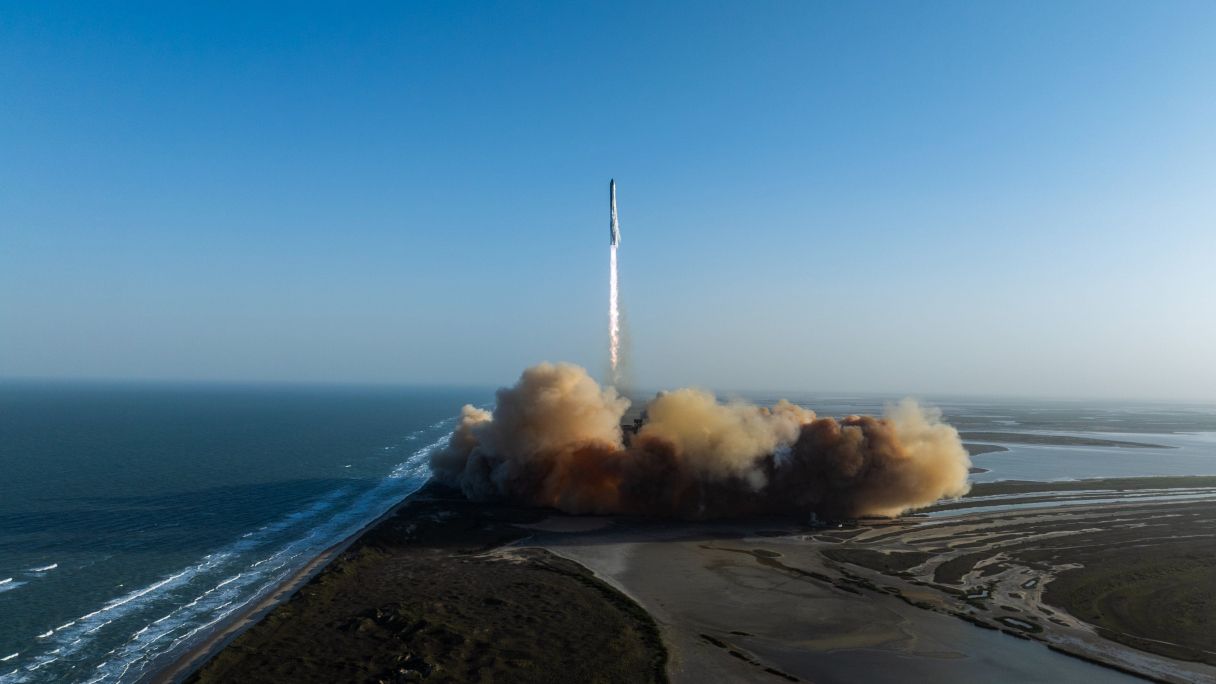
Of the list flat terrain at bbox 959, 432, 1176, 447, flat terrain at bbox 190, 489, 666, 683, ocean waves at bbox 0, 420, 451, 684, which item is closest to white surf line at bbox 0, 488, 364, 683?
ocean waves at bbox 0, 420, 451, 684

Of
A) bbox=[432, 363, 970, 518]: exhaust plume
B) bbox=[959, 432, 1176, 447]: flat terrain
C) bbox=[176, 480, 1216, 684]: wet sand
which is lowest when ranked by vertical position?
bbox=[959, 432, 1176, 447]: flat terrain

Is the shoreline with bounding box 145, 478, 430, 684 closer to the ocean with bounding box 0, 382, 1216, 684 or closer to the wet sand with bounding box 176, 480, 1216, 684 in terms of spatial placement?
the ocean with bounding box 0, 382, 1216, 684

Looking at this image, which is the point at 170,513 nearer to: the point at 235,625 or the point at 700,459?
the point at 235,625

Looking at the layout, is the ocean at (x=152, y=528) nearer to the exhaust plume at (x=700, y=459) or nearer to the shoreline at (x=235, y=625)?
the shoreline at (x=235, y=625)

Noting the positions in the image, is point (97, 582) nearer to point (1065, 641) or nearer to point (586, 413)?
point (586, 413)

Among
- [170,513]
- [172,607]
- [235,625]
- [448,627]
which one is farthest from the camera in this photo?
[170,513]

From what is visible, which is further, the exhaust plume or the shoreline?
the exhaust plume

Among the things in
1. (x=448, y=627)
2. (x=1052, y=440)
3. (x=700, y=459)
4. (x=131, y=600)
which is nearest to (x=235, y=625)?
(x=131, y=600)

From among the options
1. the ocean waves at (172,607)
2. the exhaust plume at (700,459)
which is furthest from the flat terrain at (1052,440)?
the ocean waves at (172,607)
